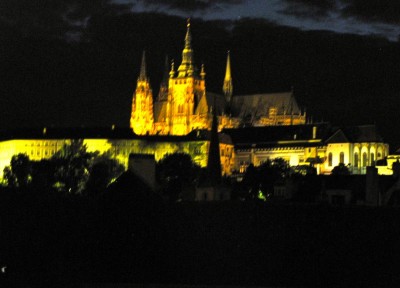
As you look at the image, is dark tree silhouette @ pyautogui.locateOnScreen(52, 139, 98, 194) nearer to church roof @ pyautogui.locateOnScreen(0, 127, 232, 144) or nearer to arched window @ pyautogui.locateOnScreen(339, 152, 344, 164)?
church roof @ pyautogui.locateOnScreen(0, 127, 232, 144)

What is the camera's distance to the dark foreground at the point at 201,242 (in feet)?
163

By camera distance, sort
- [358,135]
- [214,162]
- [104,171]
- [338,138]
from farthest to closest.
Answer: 1. [338,138]
2. [358,135]
3. [104,171]
4. [214,162]

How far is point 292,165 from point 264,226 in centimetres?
13924

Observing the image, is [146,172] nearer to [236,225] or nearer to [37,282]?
[236,225]

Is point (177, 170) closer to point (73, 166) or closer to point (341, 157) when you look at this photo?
point (73, 166)

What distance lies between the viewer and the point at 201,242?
51656 mm

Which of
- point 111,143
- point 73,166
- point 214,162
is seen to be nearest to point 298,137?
point 111,143

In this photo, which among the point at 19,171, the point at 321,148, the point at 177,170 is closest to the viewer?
the point at 177,170

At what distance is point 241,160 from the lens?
646ft

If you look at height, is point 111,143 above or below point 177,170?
above

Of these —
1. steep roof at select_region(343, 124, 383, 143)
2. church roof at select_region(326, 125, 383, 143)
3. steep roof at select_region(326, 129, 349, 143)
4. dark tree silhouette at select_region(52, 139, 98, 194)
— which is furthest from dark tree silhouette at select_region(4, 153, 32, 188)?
steep roof at select_region(343, 124, 383, 143)

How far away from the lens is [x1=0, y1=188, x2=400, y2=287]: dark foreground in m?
49.7

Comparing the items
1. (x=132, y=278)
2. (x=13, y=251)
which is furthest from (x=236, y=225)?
(x=13, y=251)

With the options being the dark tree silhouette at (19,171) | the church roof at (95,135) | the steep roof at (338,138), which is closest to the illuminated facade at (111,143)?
the church roof at (95,135)
